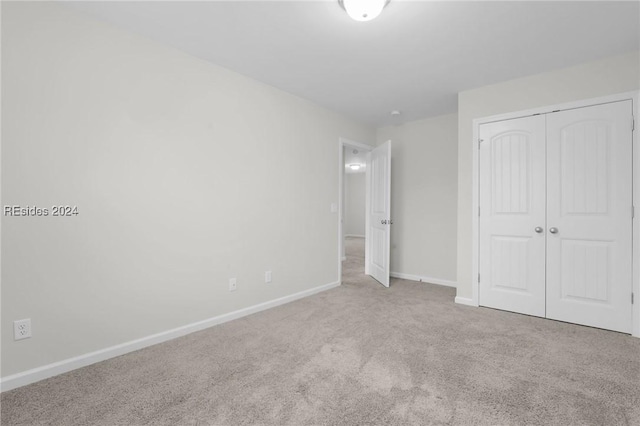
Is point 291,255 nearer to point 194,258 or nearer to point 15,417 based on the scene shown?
point 194,258

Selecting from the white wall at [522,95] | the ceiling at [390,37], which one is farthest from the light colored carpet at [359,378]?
the ceiling at [390,37]

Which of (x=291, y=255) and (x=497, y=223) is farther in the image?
(x=291, y=255)

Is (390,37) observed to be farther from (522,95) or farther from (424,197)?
(424,197)

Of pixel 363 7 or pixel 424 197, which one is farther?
pixel 424 197

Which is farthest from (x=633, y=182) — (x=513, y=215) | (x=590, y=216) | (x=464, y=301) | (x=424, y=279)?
(x=424, y=279)

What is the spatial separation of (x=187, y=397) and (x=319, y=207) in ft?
8.83

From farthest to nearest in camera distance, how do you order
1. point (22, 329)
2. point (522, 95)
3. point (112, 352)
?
point (522, 95), point (112, 352), point (22, 329)

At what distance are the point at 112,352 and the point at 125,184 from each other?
125cm

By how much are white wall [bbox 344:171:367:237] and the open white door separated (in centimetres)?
659

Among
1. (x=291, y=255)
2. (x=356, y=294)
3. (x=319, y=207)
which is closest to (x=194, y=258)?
(x=291, y=255)

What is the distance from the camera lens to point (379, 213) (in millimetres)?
4625

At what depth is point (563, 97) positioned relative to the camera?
296 centimetres

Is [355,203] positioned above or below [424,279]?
above

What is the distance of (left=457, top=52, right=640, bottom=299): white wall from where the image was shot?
2.71 m
